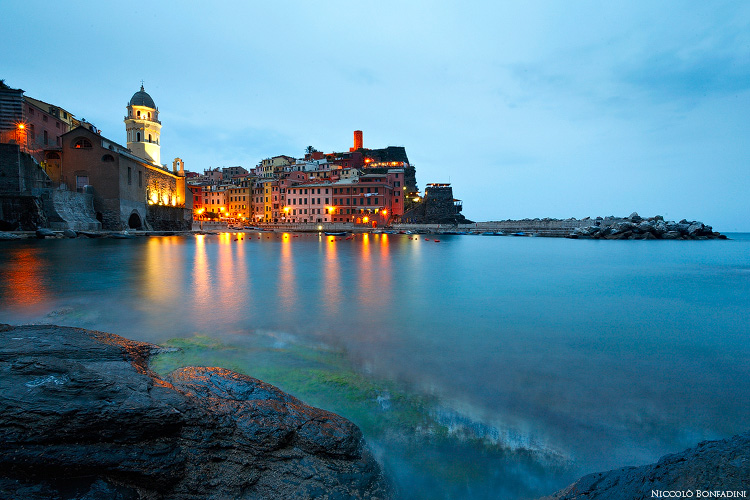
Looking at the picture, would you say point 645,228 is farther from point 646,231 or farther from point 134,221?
point 134,221

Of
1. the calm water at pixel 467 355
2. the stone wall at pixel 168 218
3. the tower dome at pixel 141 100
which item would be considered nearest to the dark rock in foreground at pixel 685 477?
the calm water at pixel 467 355

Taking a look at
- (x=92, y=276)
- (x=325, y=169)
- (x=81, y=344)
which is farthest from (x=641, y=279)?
(x=325, y=169)

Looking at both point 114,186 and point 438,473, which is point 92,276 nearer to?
point 438,473

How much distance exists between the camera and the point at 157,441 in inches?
107

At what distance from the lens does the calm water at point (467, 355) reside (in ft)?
11.7

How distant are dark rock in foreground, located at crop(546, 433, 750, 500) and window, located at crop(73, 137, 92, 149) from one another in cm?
5001

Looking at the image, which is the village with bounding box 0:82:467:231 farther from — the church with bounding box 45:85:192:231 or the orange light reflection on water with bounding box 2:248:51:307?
the orange light reflection on water with bounding box 2:248:51:307

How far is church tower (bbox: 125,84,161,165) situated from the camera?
63797 mm

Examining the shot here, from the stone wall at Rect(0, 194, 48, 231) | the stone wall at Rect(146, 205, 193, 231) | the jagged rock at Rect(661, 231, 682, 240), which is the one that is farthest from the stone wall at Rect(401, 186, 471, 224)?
the stone wall at Rect(0, 194, 48, 231)

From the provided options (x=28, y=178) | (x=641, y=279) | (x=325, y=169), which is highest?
(x=325, y=169)

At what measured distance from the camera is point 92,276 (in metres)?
14.3

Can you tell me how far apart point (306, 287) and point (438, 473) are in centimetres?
1051

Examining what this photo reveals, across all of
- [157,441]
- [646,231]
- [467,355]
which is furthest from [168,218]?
[646,231]

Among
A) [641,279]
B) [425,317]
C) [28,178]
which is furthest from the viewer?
[28,178]
